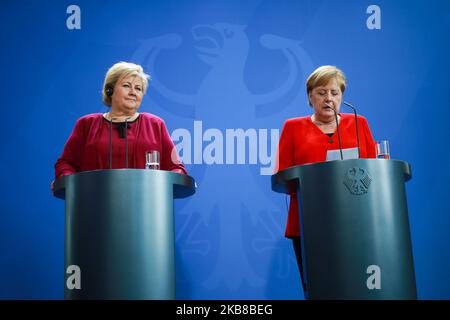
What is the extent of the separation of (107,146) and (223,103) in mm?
1261

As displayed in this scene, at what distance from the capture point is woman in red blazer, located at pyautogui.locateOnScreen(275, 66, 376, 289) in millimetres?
2945

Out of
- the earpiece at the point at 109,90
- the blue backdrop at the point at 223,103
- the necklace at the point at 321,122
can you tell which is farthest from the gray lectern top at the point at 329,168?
the blue backdrop at the point at 223,103

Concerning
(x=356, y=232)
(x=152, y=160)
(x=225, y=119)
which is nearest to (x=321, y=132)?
(x=356, y=232)

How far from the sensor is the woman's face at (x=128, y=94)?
3.13 m

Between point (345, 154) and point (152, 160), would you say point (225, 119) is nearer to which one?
point (152, 160)

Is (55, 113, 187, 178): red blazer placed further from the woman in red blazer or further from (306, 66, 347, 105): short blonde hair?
(306, 66, 347, 105): short blonde hair

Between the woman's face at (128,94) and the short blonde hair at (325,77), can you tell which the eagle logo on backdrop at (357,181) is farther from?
the woman's face at (128,94)

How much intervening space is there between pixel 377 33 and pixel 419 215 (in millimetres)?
1400

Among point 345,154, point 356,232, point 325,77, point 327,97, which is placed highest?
point 325,77

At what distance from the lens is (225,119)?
399 cm

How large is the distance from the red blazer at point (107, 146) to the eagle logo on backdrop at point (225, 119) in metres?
0.83

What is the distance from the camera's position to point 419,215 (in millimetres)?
3867

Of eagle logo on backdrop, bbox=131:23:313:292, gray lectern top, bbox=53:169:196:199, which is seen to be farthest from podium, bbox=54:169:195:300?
eagle logo on backdrop, bbox=131:23:313:292
